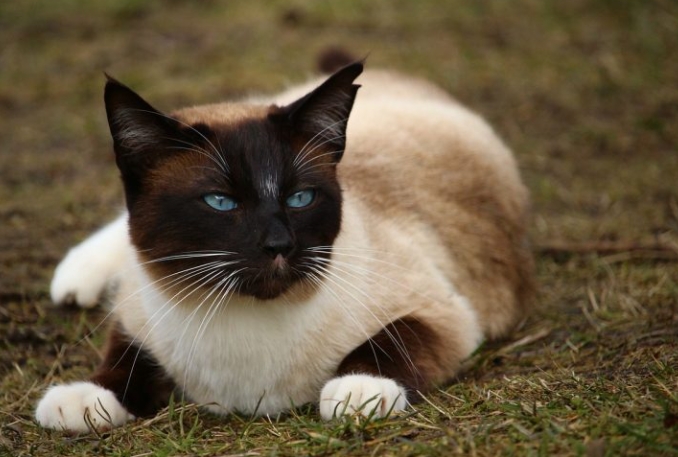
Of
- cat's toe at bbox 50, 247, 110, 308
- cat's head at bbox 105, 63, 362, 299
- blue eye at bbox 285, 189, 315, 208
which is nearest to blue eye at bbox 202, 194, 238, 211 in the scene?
cat's head at bbox 105, 63, 362, 299

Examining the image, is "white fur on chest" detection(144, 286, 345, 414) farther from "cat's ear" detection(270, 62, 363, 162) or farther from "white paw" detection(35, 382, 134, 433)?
"cat's ear" detection(270, 62, 363, 162)

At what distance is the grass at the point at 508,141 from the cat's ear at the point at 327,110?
88cm

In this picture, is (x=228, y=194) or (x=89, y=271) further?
(x=89, y=271)

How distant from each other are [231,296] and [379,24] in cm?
534

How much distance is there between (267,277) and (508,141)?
363cm

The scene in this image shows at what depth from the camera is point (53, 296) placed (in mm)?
3676

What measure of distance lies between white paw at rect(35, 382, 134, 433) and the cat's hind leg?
94 centimetres

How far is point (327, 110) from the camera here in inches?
106

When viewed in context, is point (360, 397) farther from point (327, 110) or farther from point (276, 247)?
point (327, 110)

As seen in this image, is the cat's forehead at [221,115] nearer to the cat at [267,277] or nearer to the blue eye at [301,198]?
the cat at [267,277]

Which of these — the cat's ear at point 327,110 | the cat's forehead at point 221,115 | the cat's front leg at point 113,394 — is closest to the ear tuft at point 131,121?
the cat's forehead at point 221,115

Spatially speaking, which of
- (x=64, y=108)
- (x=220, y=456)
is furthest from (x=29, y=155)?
(x=220, y=456)

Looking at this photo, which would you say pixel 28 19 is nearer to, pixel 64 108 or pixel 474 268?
pixel 64 108

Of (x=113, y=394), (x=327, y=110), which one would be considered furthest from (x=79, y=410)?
(x=327, y=110)
